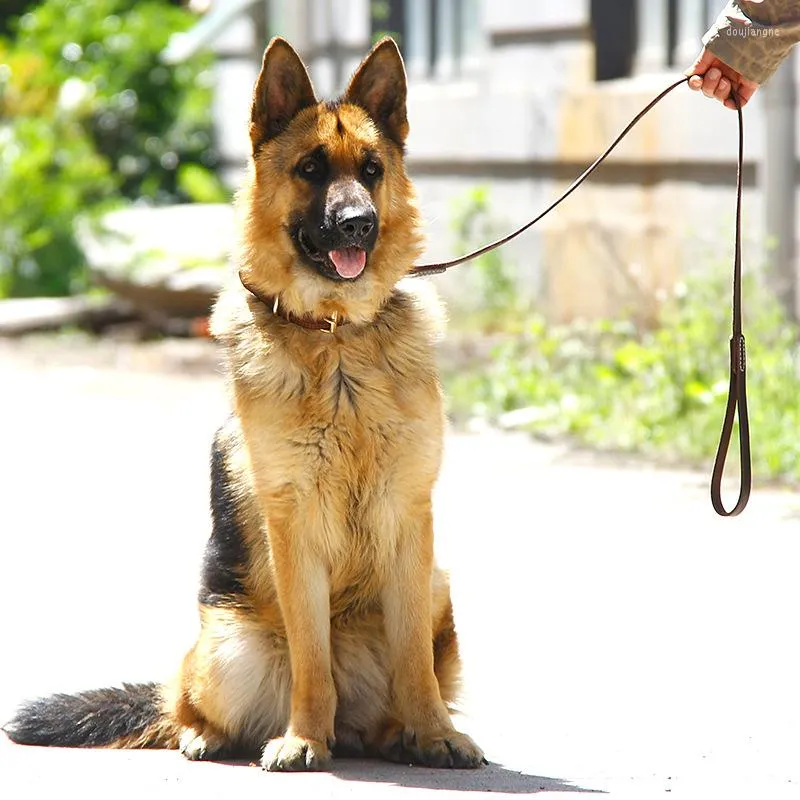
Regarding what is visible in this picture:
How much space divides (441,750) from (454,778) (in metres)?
0.15

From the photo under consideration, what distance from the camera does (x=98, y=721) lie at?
15.3 ft

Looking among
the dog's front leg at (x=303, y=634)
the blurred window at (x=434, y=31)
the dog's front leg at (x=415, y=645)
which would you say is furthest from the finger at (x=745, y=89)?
the blurred window at (x=434, y=31)

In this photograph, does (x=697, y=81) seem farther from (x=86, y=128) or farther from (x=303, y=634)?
(x=86, y=128)

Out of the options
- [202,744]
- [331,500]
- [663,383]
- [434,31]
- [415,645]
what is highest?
[434,31]

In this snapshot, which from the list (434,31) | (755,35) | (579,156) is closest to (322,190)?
(755,35)

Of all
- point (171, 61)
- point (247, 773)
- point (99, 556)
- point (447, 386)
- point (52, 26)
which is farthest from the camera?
point (52, 26)

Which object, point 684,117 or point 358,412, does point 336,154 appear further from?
point 684,117

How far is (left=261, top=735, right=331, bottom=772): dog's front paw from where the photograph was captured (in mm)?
4379

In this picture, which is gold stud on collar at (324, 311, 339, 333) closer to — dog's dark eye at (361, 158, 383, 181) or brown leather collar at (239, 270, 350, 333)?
brown leather collar at (239, 270, 350, 333)

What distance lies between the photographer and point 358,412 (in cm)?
448

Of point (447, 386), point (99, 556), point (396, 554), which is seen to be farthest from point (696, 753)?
point (447, 386)

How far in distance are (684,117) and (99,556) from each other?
541 centimetres

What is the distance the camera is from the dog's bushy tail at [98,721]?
4637 millimetres

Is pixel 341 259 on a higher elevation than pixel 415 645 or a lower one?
higher
